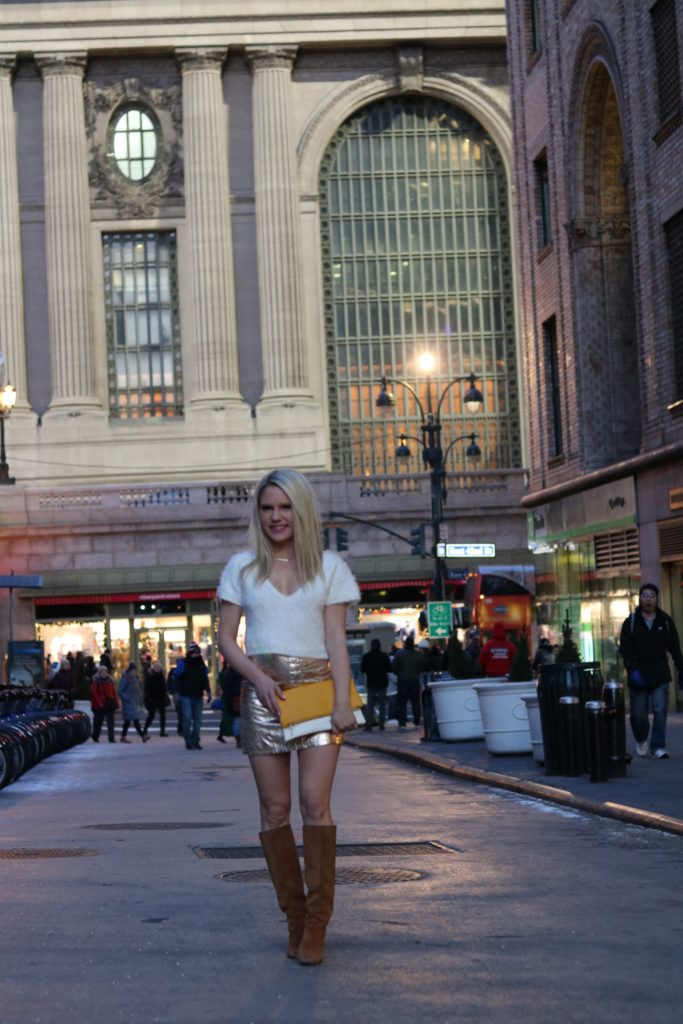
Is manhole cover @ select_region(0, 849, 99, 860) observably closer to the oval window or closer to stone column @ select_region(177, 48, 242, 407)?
stone column @ select_region(177, 48, 242, 407)

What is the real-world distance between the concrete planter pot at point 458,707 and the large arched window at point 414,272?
47078 mm

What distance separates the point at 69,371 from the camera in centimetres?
7262

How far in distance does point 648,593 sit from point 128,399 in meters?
54.1

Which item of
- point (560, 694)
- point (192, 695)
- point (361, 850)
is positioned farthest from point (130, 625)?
point (361, 850)

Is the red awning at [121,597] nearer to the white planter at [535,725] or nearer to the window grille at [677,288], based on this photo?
the window grille at [677,288]

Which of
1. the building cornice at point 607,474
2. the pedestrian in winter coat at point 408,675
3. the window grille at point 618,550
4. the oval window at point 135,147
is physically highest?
the oval window at point 135,147

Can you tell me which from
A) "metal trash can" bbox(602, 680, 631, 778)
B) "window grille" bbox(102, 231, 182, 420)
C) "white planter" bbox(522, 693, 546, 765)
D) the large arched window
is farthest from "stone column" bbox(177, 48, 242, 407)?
"metal trash can" bbox(602, 680, 631, 778)

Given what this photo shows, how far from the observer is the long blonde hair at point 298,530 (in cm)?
862

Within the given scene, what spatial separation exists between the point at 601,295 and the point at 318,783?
3037cm

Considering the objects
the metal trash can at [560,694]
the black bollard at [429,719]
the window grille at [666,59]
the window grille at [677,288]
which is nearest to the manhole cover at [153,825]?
the metal trash can at [560,694]

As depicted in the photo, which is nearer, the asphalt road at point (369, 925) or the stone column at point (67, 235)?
the asphalt road at point (369, 925)

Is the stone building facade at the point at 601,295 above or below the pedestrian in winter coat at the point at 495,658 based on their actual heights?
above

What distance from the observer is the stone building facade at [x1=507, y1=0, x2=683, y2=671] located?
107ft

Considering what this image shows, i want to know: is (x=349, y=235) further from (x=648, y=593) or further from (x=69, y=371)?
(x=648, y=593)
